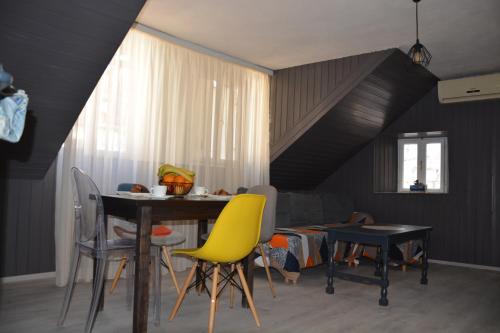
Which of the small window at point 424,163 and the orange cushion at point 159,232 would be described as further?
the small window at point 424,163

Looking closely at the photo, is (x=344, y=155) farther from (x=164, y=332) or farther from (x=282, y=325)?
(x=164, y=332)

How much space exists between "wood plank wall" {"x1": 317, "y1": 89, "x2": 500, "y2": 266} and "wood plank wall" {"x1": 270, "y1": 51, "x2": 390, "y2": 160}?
1.65m

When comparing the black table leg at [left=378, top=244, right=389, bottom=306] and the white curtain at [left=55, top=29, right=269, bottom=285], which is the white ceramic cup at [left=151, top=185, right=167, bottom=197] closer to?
the white curtain at [left=55, top=29, right=269, bottom=285]

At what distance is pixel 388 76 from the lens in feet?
15.9

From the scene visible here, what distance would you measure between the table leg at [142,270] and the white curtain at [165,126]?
161 centimetres

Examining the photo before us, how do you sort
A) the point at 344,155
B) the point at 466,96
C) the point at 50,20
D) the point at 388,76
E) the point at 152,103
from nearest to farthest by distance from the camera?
the point at 50,20, the point at 152,103, the point at 388,76, the point at 466,96, the point at 344,155

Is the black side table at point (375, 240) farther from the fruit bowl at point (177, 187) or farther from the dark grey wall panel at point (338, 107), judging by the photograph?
the dark grey wall panel at point (338, 107)

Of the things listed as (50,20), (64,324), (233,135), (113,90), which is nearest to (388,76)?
(233,135)

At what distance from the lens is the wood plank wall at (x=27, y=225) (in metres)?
3.56

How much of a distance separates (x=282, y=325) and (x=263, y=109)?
3145 mm

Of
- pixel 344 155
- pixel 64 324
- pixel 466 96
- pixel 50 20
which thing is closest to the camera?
pixel 50 20

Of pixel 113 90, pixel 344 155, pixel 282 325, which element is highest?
pixel 113 90

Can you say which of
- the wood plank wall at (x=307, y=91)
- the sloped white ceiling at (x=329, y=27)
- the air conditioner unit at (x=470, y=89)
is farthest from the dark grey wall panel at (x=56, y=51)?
the air conditioner unit at (x=470, y=89)

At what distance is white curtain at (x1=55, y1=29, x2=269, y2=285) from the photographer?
3.79m
